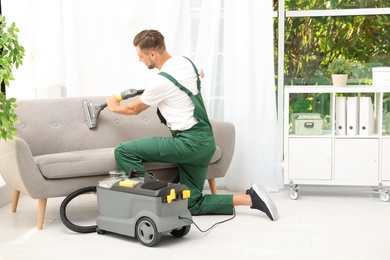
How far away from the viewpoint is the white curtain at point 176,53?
16.0 ft

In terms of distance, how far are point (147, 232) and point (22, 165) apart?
2.67ft

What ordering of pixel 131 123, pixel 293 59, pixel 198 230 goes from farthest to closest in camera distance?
pixel 293 59, pixel 131 123, pixel 198 230

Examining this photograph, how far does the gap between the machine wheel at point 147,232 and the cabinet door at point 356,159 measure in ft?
5.44

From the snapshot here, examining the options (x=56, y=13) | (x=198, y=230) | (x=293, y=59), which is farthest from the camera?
(x=293, y=59)

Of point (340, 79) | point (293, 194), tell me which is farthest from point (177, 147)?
point (340, 79)

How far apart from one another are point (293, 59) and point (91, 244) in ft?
8.20

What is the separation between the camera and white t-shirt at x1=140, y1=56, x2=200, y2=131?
12.7ft

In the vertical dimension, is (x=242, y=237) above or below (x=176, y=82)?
below

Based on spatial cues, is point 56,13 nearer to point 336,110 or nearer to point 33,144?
point 33,144

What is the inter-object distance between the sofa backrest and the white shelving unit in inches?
36.1

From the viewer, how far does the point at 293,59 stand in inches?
210

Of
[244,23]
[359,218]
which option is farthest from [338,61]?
[359,218]

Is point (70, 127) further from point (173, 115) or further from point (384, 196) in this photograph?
point (384, 196)

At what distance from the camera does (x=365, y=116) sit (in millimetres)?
4691
